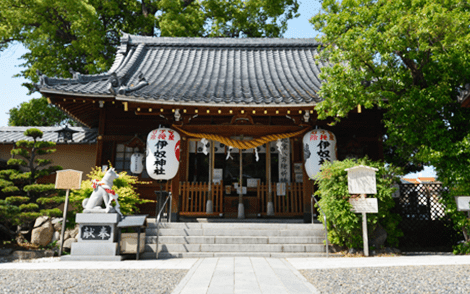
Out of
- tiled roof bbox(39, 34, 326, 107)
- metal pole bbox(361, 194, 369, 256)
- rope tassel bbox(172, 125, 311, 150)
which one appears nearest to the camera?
metal pole bbox(361, 194, 369, 256)

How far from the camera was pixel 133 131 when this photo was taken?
34.0 feet

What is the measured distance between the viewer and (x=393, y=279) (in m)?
4.32

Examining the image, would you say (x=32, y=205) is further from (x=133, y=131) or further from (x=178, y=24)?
(x=178, y=24)

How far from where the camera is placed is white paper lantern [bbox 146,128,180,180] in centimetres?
838

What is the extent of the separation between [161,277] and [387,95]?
636cm

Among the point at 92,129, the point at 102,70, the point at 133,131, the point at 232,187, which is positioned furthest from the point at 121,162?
the point at 102,70

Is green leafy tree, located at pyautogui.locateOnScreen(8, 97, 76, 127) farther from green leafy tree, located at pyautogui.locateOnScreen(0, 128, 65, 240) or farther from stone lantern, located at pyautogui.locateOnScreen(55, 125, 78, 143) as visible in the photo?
green leafy tree, located at pyautogui.locateOnScreen(0, 128, 65, 240)

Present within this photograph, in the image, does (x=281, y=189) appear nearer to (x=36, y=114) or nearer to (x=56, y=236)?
(x=56, y=236)

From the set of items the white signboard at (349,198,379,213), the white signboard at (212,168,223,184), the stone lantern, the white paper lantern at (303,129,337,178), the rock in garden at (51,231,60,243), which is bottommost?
the rock in garden at (51,231,60,243)

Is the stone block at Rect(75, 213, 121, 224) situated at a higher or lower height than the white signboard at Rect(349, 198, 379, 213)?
lower

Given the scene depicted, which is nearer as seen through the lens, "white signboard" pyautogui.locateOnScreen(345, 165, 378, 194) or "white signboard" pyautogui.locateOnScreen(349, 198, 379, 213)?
"white signboard" pyautogui.locateOnScreen(349, 198, 379, 213)

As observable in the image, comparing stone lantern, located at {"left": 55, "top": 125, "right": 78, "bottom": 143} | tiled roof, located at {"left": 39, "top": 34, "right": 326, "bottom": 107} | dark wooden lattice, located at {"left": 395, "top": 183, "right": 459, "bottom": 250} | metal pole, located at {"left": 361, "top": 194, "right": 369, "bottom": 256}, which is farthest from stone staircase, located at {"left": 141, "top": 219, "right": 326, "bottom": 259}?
stone lantern, located at {"left": 55, "top": 125, "right": 78, "bottom": 143}

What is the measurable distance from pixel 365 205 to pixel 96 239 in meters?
6.00

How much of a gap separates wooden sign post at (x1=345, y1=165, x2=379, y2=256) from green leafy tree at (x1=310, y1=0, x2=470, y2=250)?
1.41m
